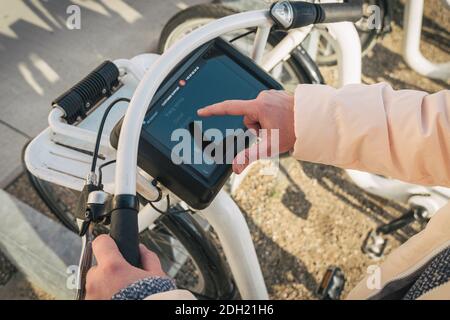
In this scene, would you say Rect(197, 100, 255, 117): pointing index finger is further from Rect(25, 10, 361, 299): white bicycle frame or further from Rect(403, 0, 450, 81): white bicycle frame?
Rect(403, 0, 450, 81): white bicycle frame

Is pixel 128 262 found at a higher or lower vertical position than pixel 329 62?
higher

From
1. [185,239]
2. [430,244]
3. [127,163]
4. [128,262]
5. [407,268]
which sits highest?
[127,163]

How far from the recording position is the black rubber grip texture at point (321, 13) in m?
1.12

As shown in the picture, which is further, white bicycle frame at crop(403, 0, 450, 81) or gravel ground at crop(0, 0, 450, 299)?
white bicycle frame at crop(403, 0, 450, 81)

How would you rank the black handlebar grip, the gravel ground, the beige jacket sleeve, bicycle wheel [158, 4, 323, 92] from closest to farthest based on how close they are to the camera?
the beige jacket sleeve, the black handlebar grip, bicycle wheel [158, 4, 323, 92], the gravel ground

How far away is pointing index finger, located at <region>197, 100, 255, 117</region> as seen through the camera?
956 mm

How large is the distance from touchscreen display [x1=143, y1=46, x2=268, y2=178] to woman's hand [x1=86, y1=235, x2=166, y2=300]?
11.1 inches

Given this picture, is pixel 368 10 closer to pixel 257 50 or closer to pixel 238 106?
pixel 257 50

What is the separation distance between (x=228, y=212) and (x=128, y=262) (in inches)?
20.8

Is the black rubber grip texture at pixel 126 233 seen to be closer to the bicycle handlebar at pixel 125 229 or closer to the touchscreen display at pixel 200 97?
the bicycle handlebar at pixel 125 229

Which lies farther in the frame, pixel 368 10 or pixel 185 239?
pixel 368 10

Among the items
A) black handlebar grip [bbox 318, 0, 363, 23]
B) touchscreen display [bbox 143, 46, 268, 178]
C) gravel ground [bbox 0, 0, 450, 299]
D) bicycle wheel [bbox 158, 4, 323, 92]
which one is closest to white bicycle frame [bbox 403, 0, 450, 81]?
bicycle wheel [bbox 158, 4, 323, 92]
